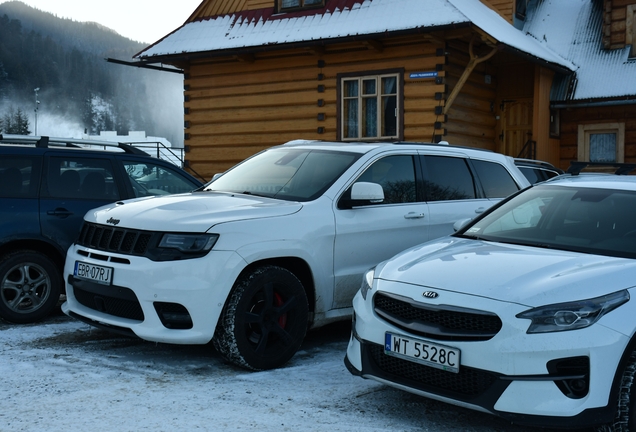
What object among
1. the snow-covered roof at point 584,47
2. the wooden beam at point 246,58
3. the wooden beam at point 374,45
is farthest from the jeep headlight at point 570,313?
the wooden beam at point 246,58

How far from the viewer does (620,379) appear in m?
3.79

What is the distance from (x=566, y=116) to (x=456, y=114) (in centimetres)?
391

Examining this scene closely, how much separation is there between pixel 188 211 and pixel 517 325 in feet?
8.59

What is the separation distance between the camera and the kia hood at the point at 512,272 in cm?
397

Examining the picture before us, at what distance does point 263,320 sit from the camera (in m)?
5.41

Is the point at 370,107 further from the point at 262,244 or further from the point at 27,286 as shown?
the point at 262,244

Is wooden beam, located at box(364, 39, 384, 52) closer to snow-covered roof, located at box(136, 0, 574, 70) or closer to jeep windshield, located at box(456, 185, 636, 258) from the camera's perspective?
snow-covered roof, located at box(136, 0, 574, 70)

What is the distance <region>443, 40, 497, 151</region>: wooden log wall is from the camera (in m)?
15.0

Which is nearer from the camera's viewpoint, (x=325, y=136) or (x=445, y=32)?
(x=445, y=32)

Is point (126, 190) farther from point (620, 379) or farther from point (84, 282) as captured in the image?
point (620, 379)

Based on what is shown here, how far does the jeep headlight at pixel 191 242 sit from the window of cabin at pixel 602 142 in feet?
45.7

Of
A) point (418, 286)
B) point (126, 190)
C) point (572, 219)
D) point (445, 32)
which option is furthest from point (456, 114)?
point (418, 286)

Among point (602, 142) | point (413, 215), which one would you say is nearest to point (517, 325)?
point (413, 215)

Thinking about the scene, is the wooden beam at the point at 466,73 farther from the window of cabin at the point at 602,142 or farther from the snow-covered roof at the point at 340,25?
the window of cabin at the point at 602,142
